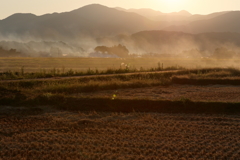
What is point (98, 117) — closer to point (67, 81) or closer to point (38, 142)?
point (38, 142)

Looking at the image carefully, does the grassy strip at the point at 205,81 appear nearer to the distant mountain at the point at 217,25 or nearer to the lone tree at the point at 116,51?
the lone tree at the point at 116,51

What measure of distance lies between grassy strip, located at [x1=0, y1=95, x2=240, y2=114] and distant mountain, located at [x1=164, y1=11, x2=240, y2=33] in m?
160

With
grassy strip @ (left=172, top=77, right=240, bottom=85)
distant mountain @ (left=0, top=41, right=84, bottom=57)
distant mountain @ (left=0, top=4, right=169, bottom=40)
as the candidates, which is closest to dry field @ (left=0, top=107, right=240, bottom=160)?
grassy strip @ (left=172, top=77, right=240, bottom=85)

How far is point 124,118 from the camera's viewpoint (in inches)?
488

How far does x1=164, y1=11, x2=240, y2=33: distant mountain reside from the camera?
166 m

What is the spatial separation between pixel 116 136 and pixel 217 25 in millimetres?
175016

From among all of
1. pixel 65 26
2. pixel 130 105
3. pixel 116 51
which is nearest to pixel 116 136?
pixel 130 105

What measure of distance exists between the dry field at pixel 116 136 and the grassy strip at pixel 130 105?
948mm

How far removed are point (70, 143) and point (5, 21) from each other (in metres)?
208

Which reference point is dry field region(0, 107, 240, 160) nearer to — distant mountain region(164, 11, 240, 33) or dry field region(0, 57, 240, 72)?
dry field region(0, 57, 240, 72)

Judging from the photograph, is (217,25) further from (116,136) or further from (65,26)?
(116,136)

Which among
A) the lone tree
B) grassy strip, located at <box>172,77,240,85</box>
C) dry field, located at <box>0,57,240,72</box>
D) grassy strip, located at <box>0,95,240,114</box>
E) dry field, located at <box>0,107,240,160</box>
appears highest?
the lone tree

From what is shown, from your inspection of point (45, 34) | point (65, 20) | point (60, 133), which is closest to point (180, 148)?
point (60, 133)

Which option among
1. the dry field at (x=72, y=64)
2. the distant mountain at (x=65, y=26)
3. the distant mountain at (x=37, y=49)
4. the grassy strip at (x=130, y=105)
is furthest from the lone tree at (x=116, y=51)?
the grassy strip at (x=130, y=105)
